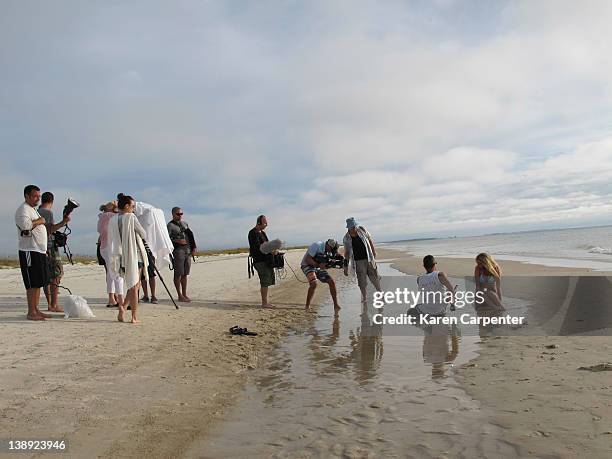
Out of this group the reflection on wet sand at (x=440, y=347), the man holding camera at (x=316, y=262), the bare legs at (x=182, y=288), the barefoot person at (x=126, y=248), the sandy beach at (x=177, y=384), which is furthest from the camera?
the bare legs at (x=182, y=288)

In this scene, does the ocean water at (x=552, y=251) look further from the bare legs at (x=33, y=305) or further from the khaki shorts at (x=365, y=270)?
the bare legs at (x=33, y=305)

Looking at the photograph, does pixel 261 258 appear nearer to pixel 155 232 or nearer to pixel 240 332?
pixel 155 232

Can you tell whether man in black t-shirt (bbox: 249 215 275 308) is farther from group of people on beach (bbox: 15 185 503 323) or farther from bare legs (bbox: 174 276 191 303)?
bare legs (bbox: 174 276 191 303)

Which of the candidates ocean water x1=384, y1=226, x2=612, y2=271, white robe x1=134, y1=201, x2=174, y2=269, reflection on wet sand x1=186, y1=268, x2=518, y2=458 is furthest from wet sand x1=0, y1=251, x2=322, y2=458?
ocean water x1=384, y1=226, x2=612, y2=271

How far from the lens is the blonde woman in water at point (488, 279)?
28.0 ft

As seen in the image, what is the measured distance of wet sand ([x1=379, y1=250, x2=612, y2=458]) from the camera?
3.10 metres

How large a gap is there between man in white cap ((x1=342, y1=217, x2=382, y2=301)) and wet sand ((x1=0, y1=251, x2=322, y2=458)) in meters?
1.75

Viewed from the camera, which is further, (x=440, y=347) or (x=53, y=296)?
(x=53, y=296)

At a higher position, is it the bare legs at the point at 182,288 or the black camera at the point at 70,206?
the black camera at the point at 70,206

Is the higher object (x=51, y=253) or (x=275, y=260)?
(x=51, y=253)

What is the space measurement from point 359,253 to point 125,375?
6.09 metres

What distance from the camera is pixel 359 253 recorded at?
980 centimetres

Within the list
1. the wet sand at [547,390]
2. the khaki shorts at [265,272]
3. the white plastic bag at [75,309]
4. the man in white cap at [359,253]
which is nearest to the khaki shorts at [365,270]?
the man in white cap at [359,253]

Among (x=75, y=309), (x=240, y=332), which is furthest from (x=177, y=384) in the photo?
(x=75, y=309)
